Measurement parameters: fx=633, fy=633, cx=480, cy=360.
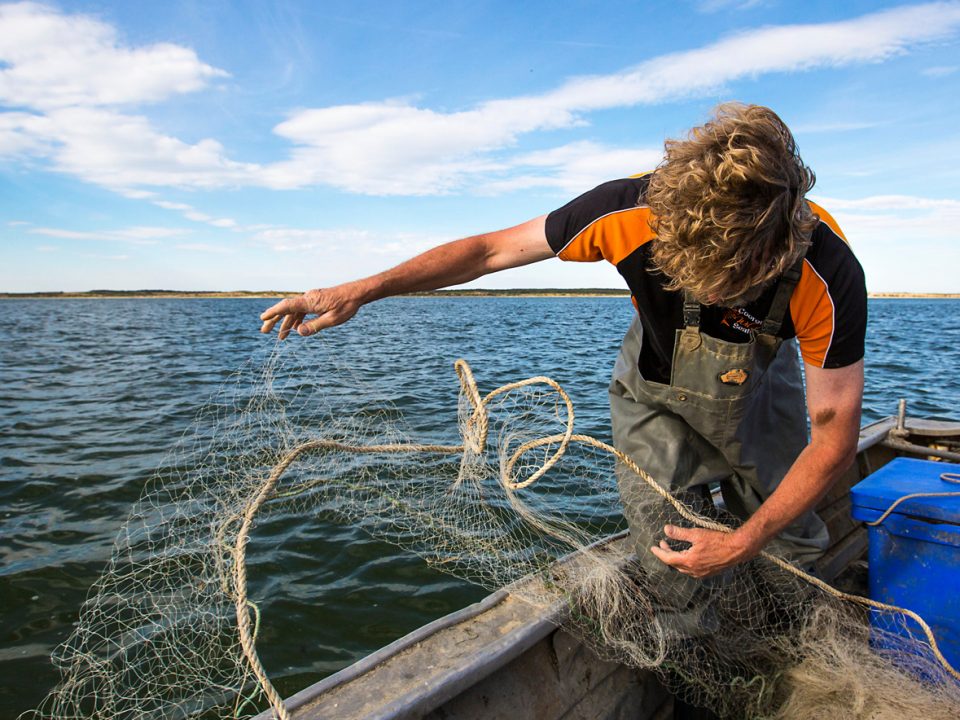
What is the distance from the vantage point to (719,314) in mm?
2287

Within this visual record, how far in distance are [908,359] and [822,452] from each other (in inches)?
782

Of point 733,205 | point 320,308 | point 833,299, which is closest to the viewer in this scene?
point 733,205

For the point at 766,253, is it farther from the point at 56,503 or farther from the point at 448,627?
the point at 56,503

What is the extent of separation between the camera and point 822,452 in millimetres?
2176

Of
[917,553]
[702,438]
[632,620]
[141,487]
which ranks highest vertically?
[702,438]

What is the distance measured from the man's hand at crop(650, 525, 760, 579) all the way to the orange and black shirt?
2.08ft

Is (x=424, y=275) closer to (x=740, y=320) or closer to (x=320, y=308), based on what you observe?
(x=320, y=308)

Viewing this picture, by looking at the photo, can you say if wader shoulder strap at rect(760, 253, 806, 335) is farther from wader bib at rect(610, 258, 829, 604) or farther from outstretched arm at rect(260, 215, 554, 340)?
outstretched arm at rect(260, 215, 554, 340)

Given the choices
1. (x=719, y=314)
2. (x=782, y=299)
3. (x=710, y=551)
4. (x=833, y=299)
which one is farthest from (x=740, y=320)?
(x=710, y=551)

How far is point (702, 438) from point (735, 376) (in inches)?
19.9

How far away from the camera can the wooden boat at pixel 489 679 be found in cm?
191

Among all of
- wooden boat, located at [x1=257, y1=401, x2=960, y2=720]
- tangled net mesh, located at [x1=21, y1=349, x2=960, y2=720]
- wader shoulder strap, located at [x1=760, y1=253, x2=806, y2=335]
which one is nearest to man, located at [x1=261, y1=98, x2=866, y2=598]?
wader shoulder strap, located at [x1=760, y1=253, x2=806, y2=335]

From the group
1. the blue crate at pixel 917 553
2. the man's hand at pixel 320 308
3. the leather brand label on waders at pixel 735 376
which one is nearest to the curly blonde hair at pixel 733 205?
the leather brand label on waders at pixel 735 376

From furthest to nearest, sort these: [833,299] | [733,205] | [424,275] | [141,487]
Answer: [141,487], [424,275], [833,299], [733,205]
